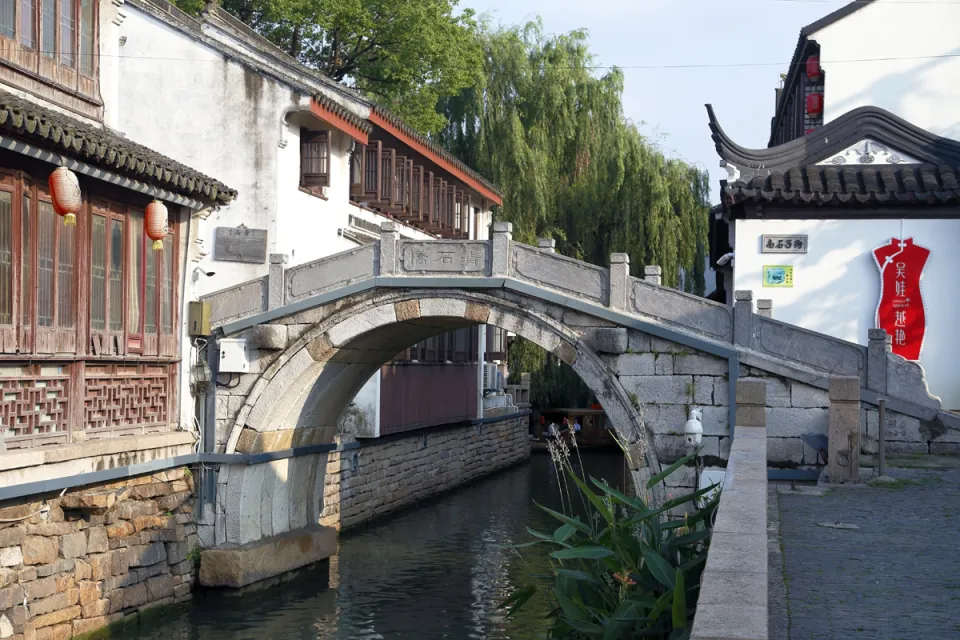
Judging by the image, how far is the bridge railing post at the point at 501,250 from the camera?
14305mm

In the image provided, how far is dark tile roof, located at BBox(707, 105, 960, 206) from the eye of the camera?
14.9 meters

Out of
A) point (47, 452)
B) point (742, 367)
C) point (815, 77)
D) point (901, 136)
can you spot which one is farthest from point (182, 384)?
point (815, 77)

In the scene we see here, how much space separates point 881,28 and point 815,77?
1.18 m

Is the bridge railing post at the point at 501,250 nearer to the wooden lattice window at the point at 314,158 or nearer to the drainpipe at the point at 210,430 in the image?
the drainpipe at the point at 210,430

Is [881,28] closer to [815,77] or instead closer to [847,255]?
[815,77]

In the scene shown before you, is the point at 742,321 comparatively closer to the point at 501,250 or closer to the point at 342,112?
the point at 501,250

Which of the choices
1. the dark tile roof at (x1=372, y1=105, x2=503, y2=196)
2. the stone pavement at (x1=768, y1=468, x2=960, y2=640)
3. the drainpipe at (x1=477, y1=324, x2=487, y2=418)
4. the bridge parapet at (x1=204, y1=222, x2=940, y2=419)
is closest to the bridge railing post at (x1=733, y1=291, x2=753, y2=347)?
the bridge parapet at (x1=204, y1=222, x2=940, y2=419)

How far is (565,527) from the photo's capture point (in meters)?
7.79

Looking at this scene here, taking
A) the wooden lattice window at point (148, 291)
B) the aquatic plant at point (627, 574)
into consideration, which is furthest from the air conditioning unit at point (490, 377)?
the aquatic plant at point (627, 574)

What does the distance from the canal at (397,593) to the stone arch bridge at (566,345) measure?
1147 millimetres

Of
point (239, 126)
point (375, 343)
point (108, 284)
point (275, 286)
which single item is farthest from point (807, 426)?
point (239, 126)

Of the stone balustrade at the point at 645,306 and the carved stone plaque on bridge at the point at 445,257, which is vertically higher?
the carved stone plaque on bridge at the point at 445,257

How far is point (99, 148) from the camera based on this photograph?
1062cm

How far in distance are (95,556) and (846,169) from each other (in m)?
10.1
